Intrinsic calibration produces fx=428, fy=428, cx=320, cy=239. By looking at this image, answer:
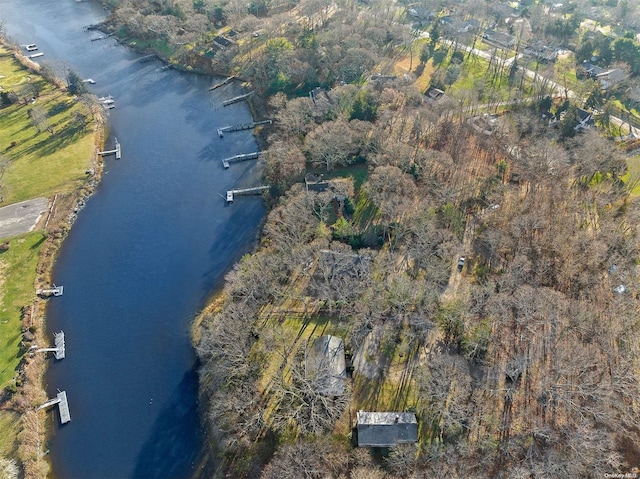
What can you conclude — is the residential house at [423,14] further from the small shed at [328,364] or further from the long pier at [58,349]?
the long pier at [58,349]

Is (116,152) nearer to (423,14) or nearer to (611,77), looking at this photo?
(423,14)

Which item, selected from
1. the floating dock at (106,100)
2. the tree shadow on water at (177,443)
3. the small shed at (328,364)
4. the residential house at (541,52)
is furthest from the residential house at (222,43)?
the tree shadow on water at (177,443)

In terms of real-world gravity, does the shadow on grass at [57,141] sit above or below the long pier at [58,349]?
above

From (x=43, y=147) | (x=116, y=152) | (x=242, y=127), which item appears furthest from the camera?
(x=242, y=127)

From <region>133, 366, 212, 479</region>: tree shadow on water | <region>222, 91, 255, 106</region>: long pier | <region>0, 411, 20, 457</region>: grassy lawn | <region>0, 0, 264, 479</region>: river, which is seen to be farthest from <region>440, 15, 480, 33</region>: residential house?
<region>0, 411, 20, 457</region>: grassy lawn

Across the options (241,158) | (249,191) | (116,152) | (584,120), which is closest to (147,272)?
(249,191)

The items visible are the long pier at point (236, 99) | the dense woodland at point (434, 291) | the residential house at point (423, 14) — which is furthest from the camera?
the residential house at point (423, 14)
